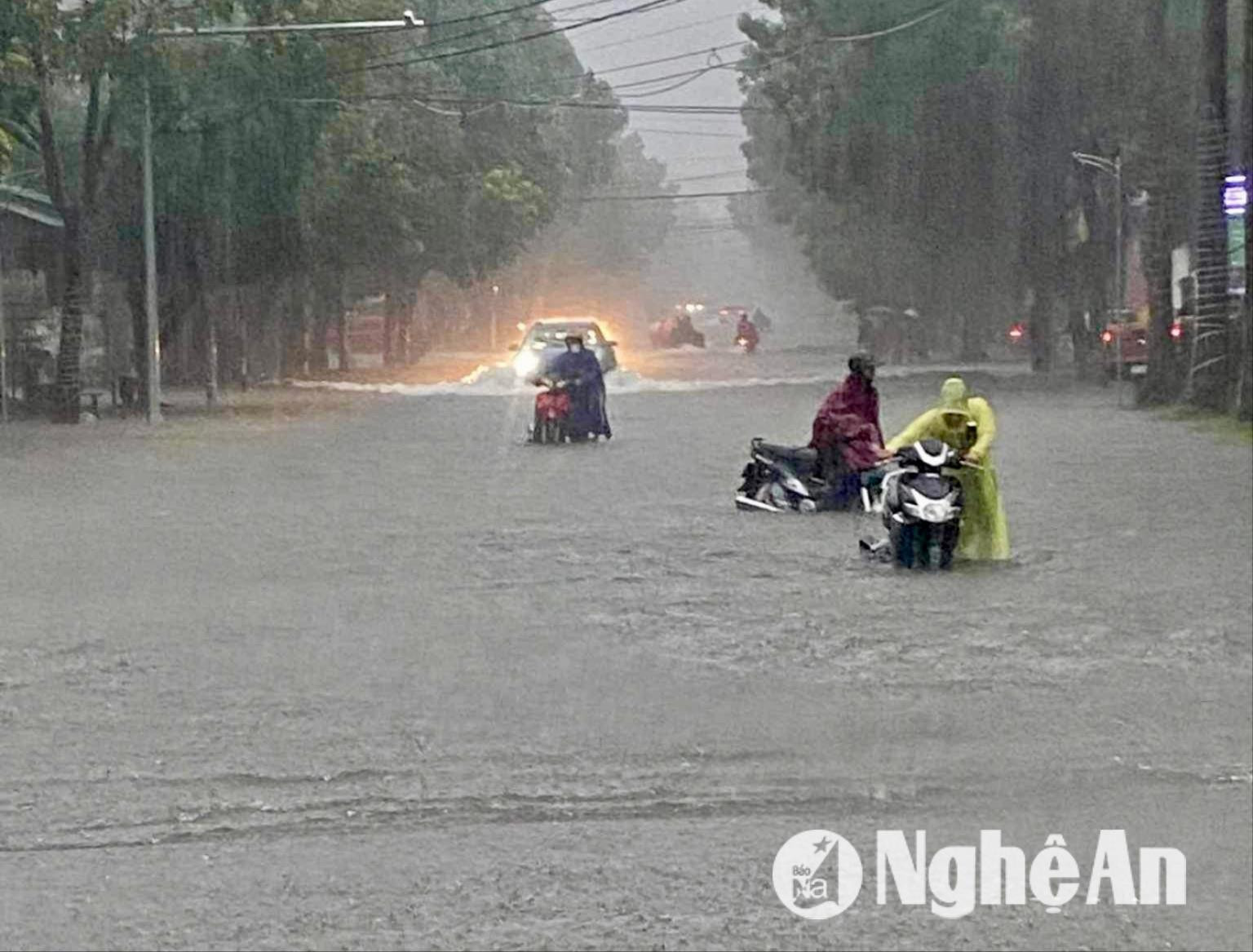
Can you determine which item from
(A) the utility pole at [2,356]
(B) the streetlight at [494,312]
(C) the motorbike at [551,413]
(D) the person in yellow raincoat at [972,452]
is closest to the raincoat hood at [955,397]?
(D) the person in yellow raincoat at [972,452]

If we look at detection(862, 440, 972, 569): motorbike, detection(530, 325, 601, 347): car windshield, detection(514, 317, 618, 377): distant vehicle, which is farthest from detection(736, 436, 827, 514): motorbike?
detection(530, 325, 601, 347): car windshield

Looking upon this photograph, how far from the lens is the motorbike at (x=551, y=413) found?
28.5 m

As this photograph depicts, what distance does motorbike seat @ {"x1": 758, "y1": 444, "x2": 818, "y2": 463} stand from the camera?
1928 cm

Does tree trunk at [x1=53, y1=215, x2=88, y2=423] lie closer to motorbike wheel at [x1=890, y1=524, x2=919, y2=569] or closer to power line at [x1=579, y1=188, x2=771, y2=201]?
motorbike wheel at [x1=890, y1=524, x2=919, y2=569]

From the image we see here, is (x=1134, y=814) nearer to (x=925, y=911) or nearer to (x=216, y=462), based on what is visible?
(x=925, y=911)

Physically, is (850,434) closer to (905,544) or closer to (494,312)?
(905,544)

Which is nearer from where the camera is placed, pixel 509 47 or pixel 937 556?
pixel 937 556

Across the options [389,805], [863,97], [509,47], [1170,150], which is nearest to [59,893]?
[389,805]

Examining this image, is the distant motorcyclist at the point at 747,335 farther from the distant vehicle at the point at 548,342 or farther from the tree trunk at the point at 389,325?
the distant vehicle at the point at 548,342

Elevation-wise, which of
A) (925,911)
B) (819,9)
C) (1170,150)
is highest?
(819,9)

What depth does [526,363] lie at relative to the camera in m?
46.8

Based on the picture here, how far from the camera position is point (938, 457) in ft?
47.1

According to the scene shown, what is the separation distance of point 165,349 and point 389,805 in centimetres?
4077

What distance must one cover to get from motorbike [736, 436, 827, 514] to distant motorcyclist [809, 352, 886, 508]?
0.11 metres
